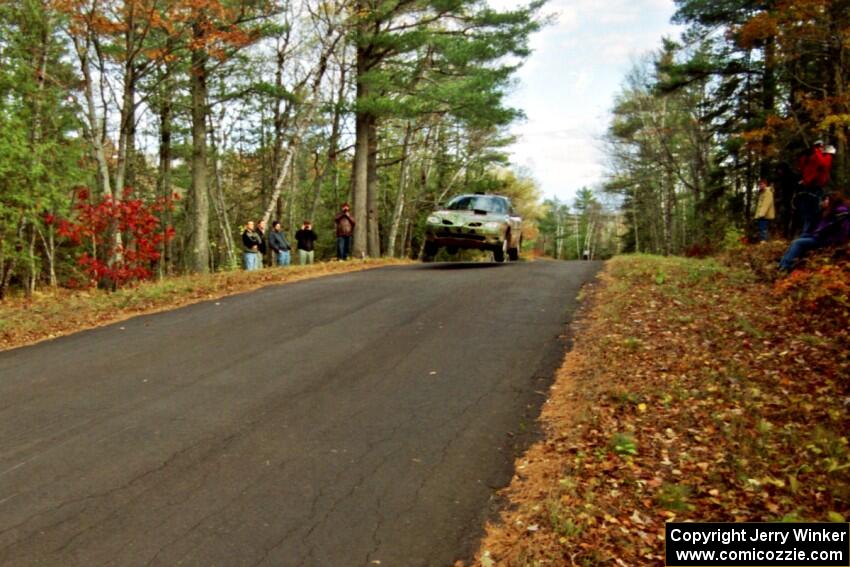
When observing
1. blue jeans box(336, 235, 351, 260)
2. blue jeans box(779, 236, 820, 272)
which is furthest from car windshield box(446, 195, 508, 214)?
blue jeans box(779, 236, 820, 272)

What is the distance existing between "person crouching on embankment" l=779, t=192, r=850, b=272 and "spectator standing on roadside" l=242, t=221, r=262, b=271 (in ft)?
41.0

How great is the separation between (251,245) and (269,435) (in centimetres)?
1157

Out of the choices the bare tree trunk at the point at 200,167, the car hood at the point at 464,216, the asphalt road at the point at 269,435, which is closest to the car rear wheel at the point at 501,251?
the car hood at the point at 464,216

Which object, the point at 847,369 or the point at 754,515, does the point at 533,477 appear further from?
the point at 847,369

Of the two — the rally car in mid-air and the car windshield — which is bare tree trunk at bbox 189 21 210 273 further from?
the car windshield

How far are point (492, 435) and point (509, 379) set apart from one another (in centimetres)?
142

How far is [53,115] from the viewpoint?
18.7 metres

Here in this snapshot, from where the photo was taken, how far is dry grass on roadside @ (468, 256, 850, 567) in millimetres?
3762

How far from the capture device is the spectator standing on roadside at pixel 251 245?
15.9 metres

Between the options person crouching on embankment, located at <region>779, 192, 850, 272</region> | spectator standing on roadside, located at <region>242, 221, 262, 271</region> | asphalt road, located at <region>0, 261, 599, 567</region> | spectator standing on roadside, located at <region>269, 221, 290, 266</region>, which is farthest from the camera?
spectator standing on roadside, located at <region>269, 221, 290, 266</region>

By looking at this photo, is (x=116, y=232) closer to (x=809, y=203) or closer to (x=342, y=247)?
(x=342, y=247)

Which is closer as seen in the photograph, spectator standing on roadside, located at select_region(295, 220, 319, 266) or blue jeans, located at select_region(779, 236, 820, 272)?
blue jeans, located at select_region(779, 236, 820, 272)

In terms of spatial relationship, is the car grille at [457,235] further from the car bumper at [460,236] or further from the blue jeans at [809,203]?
the blue jeans at [809,203]

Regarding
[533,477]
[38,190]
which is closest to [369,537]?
[533,477]
